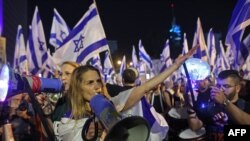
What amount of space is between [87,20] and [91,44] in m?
0.64

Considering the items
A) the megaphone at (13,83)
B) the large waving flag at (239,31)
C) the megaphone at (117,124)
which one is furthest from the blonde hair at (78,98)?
the large waving flag at (239,31)

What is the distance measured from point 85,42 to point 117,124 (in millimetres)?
6100

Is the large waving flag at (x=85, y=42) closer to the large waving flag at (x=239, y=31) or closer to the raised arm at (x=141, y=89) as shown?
the large waving flag at (x=239, y=31)

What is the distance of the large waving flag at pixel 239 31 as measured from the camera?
6.15 metres

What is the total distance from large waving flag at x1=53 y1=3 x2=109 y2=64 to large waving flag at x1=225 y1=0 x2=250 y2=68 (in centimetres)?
255

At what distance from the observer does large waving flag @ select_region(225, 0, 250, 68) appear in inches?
242

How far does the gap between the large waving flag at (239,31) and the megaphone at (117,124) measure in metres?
3.94

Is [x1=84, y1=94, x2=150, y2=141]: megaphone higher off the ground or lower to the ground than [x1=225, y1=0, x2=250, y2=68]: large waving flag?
lower

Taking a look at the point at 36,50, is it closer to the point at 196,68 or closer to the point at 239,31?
the point at 196,68

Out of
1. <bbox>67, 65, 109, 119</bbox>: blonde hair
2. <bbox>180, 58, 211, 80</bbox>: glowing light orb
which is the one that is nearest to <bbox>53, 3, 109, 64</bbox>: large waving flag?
<bbox>180, 58, 211, 80</bbox>: glowing light orb

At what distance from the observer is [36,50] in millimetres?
11094

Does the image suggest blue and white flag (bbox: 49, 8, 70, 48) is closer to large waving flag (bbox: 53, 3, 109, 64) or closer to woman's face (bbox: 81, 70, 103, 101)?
large waving flag (bbox: 53, 3, 109, 64)

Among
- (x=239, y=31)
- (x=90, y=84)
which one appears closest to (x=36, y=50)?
(x=239, y=31)

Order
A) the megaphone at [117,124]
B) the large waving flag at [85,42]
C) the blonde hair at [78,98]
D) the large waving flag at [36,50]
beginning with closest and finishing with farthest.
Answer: the megaphone at [117,124]
the blonde hair at [78,98]
the large waving flag at [85,42]
the large waving flag at [36,50]
